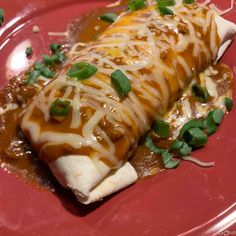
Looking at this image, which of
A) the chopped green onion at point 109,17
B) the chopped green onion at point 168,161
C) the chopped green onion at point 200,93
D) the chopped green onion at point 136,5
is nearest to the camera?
the chopped green onion at point 168,161

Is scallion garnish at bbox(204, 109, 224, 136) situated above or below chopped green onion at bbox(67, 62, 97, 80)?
below

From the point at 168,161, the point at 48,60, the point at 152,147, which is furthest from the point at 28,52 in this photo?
the point at 168,161

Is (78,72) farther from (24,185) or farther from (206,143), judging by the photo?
(206,143)

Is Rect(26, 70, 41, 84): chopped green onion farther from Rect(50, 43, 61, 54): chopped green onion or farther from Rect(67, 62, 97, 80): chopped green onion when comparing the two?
Rect(67, 62, 97, 80): chopped green onion

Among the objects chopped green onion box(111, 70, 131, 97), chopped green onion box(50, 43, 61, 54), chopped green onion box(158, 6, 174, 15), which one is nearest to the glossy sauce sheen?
chopped green onion box(111, 70, 131, 97)

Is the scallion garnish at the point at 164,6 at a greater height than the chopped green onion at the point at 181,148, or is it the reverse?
the scallion garnish at the point at 164,6

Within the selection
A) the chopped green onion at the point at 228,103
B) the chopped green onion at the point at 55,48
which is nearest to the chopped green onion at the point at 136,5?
the chopped green onion at the point at 55,48

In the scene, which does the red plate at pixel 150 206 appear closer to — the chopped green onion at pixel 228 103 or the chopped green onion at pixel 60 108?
the chopped green onion at pixel 228 103

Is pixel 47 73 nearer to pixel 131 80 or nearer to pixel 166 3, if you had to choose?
pixel 131 80

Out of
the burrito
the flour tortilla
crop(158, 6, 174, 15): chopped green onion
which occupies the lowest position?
the flour tortilla
